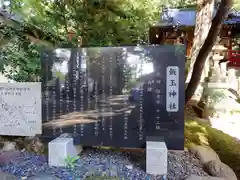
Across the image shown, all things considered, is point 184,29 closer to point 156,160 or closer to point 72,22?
point 72,22

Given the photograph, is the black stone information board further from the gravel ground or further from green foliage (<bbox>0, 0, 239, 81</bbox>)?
green foliage (<bbox>0, 0, 239, 81</bbox>)

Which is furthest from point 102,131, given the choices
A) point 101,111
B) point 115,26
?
point 115,26

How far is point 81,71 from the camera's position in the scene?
322 cm

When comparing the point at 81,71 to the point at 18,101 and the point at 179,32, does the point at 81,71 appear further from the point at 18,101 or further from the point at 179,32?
the point at 179,32

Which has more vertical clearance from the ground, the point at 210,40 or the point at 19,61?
the point at 210,40

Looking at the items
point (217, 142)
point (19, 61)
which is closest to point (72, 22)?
point (19, 61)

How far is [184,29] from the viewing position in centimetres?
1154

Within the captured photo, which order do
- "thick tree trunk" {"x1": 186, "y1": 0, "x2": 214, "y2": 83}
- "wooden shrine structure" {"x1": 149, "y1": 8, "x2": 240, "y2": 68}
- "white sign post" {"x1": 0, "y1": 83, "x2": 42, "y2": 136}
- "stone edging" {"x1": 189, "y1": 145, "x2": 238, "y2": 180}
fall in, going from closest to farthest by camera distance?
1. "stone edging" {"x1": 189, "y1": 145, "x2": 238, "y2": 180}
2. "white sign post" {"x1": 0, "y1": 83, "x2": 42, "y2": 136}
3. "thick tree trunk" {"x1": 186, "y1": 0, "x2": 214, "y2": 83}
4. "wooden shrine structure" {"x1": 149, "y1": 8, "x2": 240, "y2": 68}

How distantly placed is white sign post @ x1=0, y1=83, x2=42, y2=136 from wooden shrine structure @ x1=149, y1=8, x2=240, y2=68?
23.9 feet

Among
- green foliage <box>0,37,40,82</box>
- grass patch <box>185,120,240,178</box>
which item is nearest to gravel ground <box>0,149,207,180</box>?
grass patch <box>185,120,240,178</box>

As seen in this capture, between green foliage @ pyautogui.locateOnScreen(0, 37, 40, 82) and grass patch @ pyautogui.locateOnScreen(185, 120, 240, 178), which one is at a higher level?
green foliage @ pyautogui.locateOnScreen(0, 37, 40, 82)

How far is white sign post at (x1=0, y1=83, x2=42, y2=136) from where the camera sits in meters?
3.72

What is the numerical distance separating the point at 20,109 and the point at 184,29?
31.7 ft

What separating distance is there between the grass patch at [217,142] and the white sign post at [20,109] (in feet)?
8.70
